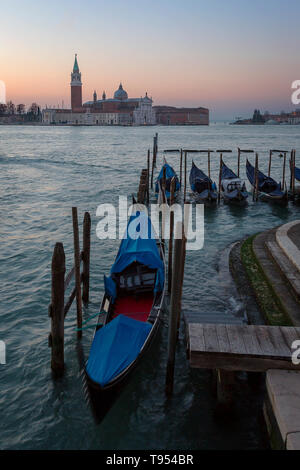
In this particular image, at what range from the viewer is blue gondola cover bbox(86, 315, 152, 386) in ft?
11.7

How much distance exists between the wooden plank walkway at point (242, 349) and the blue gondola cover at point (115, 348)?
2.09 feet

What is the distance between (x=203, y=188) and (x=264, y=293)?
29.9 feet

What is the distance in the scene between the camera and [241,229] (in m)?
10.4

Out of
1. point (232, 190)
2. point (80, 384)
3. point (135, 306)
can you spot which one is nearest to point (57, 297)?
point (80, 384)

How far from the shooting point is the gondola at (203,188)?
13.1 metres

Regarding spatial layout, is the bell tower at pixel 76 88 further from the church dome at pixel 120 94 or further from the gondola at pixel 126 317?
the gondola at pixel 126 317

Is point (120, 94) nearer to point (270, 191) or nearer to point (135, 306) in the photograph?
point (270, 191)

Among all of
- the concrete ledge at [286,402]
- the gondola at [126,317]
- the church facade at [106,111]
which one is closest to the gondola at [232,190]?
the gondola at [126,317]

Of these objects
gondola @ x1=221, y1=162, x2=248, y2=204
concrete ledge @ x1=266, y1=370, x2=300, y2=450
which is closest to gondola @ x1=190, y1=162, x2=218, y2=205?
gondola @ x1=221, y1=162, x2=248, y2=204

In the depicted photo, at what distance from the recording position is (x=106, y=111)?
390 feet

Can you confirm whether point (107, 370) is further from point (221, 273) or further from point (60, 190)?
point (60, 190)

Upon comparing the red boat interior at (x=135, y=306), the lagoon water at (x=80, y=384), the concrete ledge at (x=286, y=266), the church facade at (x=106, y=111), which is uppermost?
the church facade at (x=106, y=111)

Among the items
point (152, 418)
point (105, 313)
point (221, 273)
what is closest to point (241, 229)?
point (221, 273)
